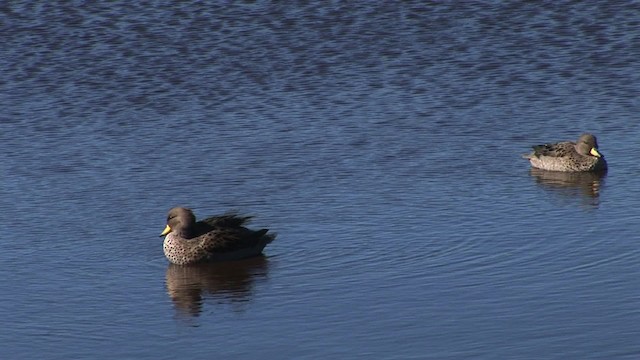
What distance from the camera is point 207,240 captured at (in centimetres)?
1853

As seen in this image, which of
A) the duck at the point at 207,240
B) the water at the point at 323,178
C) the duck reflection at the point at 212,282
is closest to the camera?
the water at the point at 323,178

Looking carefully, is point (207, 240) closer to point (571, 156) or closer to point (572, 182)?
point (572, 182)

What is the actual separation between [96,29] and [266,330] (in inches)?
674

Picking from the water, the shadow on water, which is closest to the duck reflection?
the water

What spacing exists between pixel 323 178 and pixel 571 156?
136 inches

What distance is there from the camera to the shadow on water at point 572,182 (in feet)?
69.0

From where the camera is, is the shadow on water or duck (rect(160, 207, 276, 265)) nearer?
duck (rect(160, 207, 276, 265))

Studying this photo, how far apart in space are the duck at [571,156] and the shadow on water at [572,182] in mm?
87

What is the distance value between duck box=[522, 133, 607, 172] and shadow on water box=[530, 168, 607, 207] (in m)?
0.09

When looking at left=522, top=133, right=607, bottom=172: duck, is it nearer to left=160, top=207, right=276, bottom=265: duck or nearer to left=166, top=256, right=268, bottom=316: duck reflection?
left=160, top=207, right=276, bottom=265: duck

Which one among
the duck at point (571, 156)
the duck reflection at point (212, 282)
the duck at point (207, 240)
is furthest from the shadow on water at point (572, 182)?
the duck reflection at point (212, 282)

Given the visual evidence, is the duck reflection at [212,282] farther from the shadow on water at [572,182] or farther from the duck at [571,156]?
the duck at [571,156]

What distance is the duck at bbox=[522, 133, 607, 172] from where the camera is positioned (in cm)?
2184

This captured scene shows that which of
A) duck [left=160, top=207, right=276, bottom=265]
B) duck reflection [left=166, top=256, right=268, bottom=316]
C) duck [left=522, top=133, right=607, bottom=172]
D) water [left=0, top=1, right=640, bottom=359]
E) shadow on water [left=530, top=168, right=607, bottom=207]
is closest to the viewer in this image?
water [left=0, top=1, right=640, bottom=359]
